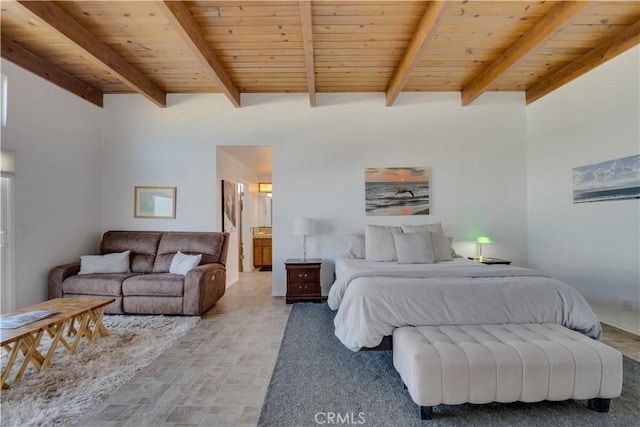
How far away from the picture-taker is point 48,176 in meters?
3.55

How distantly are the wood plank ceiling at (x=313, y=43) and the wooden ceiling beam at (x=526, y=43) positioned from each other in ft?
0.04

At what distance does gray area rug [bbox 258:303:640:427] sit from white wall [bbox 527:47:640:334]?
115cm

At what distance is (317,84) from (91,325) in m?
4.06

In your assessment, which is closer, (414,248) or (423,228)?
(414,248)

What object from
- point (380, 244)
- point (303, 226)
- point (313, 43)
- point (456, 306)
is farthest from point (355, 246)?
point (313, 43)

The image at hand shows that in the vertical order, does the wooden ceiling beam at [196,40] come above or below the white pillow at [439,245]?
above

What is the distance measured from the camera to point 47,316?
2264 millimetres

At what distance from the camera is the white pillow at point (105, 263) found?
3.59 meters

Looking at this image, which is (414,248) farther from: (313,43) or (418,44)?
(313,43)

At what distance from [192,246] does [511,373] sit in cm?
376

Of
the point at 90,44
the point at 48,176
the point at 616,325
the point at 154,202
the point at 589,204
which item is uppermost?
the point at 90,44

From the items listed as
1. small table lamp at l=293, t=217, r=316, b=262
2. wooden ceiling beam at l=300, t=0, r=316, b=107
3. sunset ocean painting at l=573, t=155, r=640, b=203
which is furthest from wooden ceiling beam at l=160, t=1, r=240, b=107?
sunset ocean painting at l=573, t=155, r=640, b=203

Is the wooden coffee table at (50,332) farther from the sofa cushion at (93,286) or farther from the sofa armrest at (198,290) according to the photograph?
the sofa armrest at (198,290)

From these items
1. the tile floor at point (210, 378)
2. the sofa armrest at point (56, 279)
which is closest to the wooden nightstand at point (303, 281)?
the tile floor at point (210, 378)
